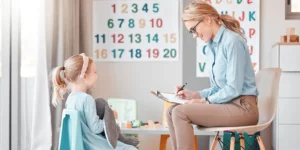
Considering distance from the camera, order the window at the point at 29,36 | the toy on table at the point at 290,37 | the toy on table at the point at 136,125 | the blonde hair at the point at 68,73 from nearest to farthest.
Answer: the blonde hair at the point at 68,73
the window at the point at 29,36
the toy on table at the point at 136,125
the toy on table at the point at 290,37

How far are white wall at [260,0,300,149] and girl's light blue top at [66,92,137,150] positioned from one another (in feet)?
6.62

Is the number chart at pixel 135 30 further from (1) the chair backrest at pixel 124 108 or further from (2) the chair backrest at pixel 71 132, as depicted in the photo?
(2) the chair backrest at pixel 71 132

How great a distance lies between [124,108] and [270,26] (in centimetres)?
135

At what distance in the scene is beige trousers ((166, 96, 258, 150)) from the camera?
92.7 inches

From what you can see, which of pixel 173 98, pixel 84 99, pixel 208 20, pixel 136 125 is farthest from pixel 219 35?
pixel 136 125

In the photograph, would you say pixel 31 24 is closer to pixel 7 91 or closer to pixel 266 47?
pixel 7 91

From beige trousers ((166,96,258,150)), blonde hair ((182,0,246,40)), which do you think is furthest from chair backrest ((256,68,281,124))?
blonde hair ((182,0,246,40))

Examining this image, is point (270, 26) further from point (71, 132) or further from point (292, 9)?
point (71, 132)

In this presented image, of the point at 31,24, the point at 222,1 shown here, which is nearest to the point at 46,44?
the point at 31,24

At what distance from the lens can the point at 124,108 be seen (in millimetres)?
3688

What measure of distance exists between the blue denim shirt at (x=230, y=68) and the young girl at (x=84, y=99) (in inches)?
21.0

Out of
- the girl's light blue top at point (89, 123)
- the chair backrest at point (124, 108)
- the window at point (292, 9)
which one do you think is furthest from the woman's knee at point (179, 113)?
the window at point (292, 9)

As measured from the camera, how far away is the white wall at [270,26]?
12.6 ft

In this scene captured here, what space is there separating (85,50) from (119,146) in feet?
5.27
